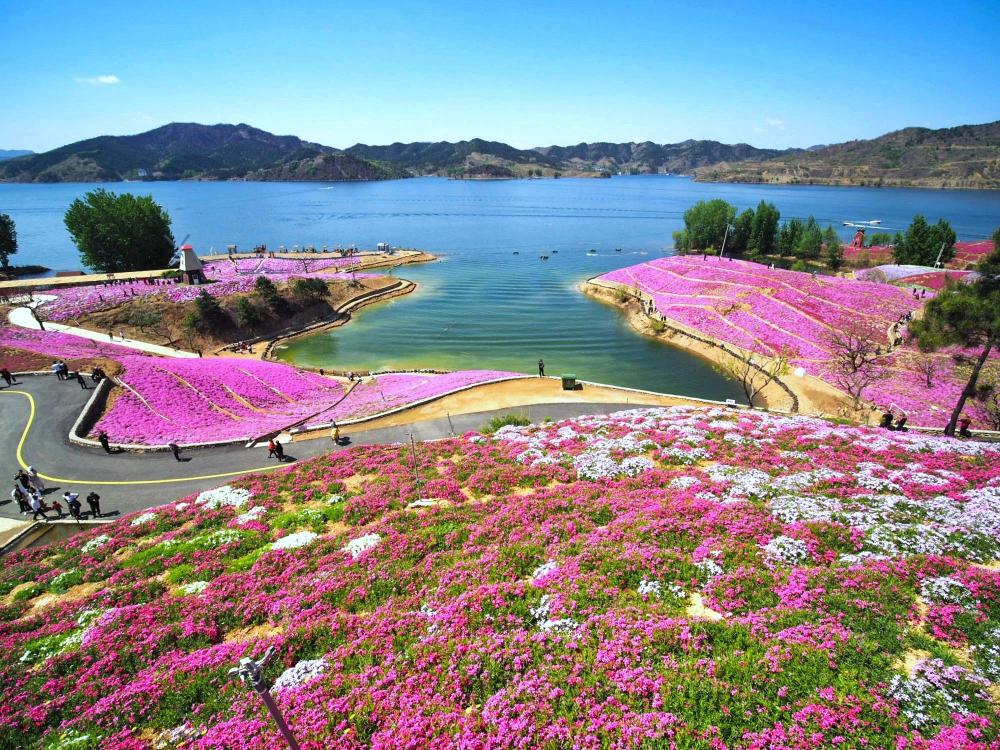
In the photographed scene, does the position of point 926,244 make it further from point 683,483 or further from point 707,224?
point 683,483

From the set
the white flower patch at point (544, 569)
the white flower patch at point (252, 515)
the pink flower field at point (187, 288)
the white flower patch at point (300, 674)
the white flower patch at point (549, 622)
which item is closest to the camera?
the white flower patch at point (300, 674)

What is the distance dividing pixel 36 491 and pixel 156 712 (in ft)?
72.6

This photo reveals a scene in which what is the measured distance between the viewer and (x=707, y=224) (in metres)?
127

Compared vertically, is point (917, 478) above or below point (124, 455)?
above

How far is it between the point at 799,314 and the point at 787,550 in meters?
65.7

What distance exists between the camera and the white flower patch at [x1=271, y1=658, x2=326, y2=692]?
12.4 meters

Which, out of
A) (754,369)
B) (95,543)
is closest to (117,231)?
(95,543)

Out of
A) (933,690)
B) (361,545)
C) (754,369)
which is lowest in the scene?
(754,369)

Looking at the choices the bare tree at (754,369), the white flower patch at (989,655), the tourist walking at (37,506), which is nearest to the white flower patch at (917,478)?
the white flower patch at (989,655)

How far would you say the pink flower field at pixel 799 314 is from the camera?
45656 millimetres

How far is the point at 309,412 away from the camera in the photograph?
4138 cm

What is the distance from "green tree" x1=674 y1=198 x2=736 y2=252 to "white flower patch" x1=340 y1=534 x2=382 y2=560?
132515 millimetres

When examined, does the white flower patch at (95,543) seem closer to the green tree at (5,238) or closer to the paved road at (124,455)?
the paved road at (124,455)

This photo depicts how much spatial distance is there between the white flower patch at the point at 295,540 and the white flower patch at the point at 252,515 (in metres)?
3.23
